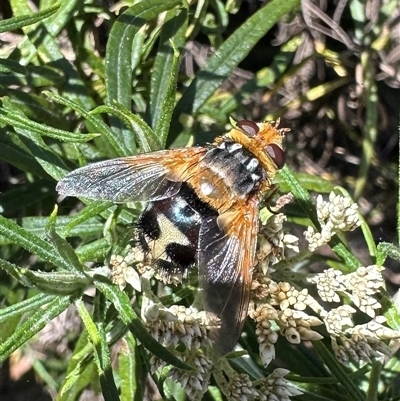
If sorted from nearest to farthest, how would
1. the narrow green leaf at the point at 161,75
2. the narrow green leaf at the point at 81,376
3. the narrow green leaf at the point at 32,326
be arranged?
1. the narrow green leaf at the point at 32,326
2. the narrow green leaf at the point at 81,376
3. the narrow green leaf at the point at 161,75

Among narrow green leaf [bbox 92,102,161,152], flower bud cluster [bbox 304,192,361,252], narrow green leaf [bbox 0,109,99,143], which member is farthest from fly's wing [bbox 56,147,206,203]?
flower bud cluster [bbox 304,192,361,252]

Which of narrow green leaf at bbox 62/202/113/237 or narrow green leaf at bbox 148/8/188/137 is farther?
narrow green leaf at bbox 148/8/188/137

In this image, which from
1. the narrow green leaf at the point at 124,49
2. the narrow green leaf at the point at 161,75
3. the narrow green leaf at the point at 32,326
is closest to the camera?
the narrow green leaf at the point at 32,326

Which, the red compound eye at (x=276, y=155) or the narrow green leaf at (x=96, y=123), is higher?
the narrow green leaf at (x=96, y=123)

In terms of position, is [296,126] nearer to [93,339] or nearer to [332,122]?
[332,122]

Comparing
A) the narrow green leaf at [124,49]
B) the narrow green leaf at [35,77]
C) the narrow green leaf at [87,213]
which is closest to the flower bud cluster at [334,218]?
the narrow green leaf at [87,213]

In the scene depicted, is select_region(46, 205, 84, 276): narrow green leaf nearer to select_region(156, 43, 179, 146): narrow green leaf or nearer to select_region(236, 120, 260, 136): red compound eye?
select_region(156, 43, 179, 146): narrow green leaf

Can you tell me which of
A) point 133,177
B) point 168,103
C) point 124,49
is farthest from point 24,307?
point 124,49

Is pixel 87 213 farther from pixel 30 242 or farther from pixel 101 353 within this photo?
pixel 101 353

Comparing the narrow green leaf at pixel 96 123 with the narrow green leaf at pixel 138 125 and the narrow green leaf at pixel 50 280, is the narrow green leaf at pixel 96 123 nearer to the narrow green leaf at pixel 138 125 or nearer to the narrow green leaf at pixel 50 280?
the narrow green leaf at pixel 138 125
